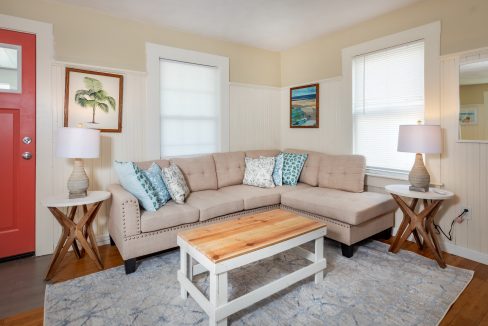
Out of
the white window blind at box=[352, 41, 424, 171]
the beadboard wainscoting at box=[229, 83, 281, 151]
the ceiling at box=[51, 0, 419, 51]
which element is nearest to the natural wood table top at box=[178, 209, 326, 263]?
the white window blind at box=[352, 41, 424, 171]

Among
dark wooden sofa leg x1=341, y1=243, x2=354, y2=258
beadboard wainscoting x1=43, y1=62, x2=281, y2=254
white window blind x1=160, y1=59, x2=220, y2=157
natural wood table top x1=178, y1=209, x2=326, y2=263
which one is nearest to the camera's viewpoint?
natural wood table top x1=178, y1=209, x2=326, y2=263

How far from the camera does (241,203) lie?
301cm

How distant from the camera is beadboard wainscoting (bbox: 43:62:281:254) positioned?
2.78 metres

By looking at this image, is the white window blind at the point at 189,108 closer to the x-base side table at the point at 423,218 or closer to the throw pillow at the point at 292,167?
the throw pillow at the point at 292,167

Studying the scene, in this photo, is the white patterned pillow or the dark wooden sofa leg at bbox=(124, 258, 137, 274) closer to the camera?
the dark wooden sofa leg at bbox=(124, 258, 137, 274)

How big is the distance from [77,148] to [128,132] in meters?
0.80

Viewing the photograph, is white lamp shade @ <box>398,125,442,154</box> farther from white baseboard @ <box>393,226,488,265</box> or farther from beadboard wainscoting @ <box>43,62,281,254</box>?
beadboard wainscoting @ <box>43,62,281,254</box>

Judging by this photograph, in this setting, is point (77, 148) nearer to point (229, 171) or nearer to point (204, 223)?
point (204, 223)

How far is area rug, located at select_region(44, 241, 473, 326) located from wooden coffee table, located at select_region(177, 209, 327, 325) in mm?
128

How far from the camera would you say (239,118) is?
161 inches

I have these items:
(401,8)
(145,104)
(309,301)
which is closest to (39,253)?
(145,104)

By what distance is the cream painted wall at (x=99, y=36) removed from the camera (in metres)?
2.67

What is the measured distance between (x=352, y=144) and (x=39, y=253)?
11.8 feet

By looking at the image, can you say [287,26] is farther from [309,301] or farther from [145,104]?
[309,301]
